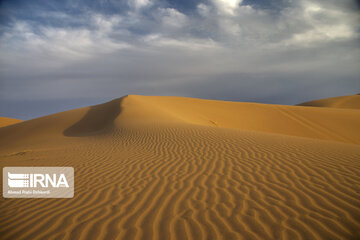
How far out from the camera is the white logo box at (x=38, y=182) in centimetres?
448

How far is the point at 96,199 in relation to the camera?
4.05 m

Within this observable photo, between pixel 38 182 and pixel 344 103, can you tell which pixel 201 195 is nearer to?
pixel 38 182

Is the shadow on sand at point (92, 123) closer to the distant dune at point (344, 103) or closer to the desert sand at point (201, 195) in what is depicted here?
the desert sand at point (201, 195)

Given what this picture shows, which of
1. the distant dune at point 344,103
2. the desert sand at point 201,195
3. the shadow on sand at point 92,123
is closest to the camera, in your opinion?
the desert sand at point 201,195

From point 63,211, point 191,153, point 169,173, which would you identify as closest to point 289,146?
point 191,153

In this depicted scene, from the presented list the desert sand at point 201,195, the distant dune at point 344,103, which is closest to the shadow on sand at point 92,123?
the desert sand at point 201,195

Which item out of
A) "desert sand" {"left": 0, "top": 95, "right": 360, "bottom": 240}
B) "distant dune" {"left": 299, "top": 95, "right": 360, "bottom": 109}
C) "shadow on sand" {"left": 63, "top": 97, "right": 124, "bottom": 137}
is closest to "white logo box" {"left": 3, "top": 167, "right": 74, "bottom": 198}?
"desert sand" {"left": 0, "top": 95, "right": 360, "bottom": 240}

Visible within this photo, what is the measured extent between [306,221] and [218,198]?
4.70 ft

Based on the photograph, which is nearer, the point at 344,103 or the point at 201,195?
the point at 201,195

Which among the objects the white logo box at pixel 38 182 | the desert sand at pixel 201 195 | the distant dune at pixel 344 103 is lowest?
the white logo box at pixel 38 182

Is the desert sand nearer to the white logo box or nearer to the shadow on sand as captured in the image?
the white logo box

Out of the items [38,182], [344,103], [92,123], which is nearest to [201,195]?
[38,182]

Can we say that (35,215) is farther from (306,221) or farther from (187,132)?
(187,132)

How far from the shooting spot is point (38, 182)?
5152mm
